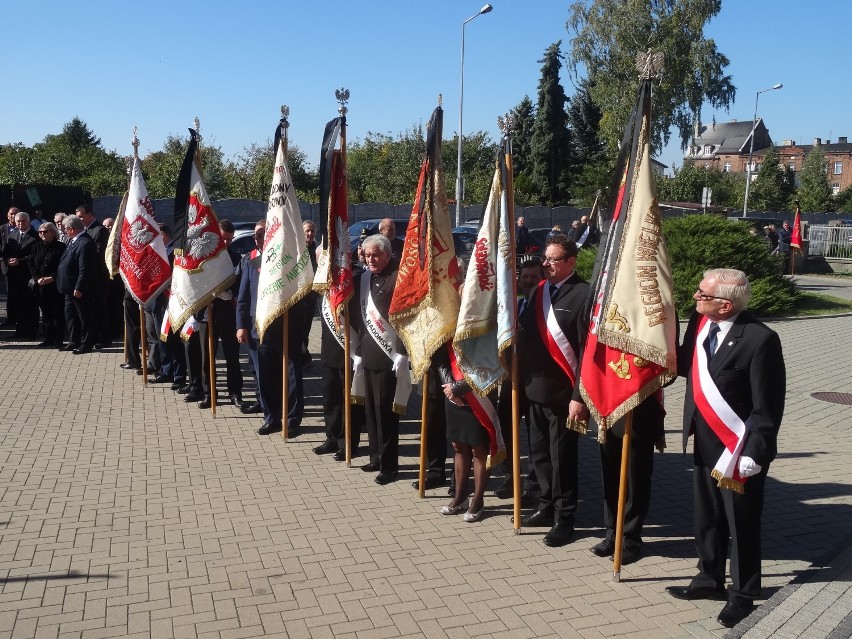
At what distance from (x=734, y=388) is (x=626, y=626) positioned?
1.43 m

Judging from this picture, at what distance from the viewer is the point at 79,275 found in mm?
12266

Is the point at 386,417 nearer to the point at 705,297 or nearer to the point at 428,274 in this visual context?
the point at 428,274

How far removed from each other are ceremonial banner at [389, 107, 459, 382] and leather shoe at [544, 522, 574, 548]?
1486 millimetres

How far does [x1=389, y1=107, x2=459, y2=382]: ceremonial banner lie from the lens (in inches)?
246

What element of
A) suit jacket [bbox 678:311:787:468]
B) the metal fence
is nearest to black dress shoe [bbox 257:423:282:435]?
suit jacket [bbox 678:311:787:468]

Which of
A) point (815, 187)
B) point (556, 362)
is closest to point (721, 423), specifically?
point (556, 362)

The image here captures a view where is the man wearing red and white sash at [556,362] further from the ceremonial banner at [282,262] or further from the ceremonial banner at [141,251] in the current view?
the ceremonial banner at [141,251]

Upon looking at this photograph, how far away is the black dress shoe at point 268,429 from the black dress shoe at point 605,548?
4054 mm

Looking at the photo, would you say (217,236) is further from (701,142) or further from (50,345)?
(701,142)

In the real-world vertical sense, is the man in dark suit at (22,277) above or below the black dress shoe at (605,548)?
above

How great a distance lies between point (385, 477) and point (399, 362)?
99 centimetres

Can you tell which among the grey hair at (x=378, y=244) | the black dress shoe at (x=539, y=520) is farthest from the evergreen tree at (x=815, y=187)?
the black dress shoe at (x=539, y=520)

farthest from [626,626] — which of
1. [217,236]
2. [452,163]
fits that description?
[452,163]

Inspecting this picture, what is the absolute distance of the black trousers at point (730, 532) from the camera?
4.61 meters
